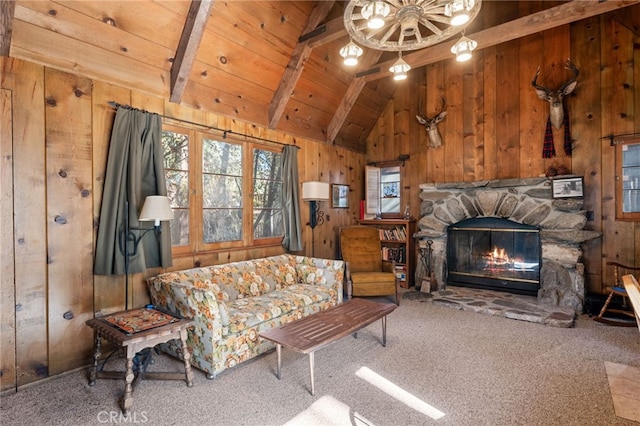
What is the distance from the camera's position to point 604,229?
13.2ft

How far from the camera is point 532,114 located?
446 centimetres

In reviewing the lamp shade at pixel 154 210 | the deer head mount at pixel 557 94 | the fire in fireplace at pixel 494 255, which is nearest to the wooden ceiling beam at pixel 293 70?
the lamp shade at pixel 154 210

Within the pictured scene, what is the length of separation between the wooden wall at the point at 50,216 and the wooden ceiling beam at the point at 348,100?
9.67 ft

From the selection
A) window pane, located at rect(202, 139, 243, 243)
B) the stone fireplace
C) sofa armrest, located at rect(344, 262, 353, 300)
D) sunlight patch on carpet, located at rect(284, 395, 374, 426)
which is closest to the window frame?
the stone fireplace

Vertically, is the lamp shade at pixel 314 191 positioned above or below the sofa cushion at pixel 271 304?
above

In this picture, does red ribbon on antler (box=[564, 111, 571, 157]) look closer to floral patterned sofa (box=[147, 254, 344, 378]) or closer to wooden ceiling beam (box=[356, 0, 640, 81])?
wooden ceiling beam (box=[356, 0, 640, 81])

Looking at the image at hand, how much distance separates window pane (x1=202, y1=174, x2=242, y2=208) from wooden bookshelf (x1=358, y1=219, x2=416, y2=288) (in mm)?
2567

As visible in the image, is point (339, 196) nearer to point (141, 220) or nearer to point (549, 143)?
point (549, 143)

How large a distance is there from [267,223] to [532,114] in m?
3.94

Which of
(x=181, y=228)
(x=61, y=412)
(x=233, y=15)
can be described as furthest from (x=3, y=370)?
(x=233, y=15)

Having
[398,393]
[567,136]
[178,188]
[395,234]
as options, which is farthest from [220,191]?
[567,136]

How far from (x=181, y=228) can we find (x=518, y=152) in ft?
15.0

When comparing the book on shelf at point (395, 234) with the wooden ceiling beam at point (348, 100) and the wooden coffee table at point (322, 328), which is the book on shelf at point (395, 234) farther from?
the wooden coffee table at point (322, 328)

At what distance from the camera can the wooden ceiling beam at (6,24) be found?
2.19m
